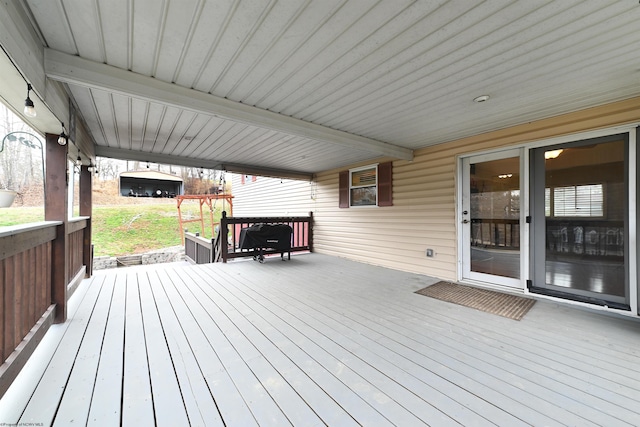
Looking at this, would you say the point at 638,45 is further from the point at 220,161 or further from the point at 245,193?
the point at 245,193

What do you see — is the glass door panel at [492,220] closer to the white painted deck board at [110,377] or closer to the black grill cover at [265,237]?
the black grill cover at [265,237]

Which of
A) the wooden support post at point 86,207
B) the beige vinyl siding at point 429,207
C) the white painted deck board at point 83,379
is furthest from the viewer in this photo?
the wooden support post at point 86,207

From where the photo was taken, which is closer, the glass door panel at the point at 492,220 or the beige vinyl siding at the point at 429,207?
the beige vinyl siding at the point at 429,207

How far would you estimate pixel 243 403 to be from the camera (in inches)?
57.9

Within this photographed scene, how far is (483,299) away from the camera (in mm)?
3367

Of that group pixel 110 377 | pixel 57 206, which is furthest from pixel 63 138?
pixel 110 377

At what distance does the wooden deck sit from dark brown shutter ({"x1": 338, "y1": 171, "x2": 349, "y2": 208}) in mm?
3523

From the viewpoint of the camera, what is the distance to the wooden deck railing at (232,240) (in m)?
5.76

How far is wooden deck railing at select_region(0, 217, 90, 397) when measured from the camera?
165cm

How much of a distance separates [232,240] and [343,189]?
350cm

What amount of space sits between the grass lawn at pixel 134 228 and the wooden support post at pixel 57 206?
9770mm

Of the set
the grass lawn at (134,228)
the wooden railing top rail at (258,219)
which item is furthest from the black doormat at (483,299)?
the grass lawn at (134,228)

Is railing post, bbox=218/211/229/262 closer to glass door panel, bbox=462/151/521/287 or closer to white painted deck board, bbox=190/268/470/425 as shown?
white painted deck board, bbox=190/268/470/425

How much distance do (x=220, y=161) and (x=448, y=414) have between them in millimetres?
5678
